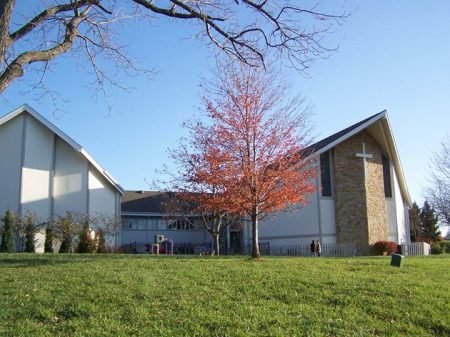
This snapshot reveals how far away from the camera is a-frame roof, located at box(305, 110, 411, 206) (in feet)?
110

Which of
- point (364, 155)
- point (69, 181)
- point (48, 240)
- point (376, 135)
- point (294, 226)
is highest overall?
point (376, 135)

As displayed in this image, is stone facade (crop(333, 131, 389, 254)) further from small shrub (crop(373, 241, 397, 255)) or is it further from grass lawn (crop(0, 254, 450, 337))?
grass lawn (crop(0, 254, 450, 337))

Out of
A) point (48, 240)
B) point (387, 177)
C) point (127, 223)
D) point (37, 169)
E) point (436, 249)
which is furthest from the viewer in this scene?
point (127, 223)

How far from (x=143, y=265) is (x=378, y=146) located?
82.1ft

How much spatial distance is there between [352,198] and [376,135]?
16.2 feet

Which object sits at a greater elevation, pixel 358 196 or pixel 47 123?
pixel 47 123

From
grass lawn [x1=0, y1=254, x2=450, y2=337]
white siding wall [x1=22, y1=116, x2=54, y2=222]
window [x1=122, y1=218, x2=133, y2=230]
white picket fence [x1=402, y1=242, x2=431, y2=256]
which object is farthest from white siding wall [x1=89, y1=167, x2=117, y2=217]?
white picket fence [x1=402, y1=242, x2=431, y2=256]

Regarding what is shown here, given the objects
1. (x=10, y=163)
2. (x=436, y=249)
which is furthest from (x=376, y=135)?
(x=10, y=163)

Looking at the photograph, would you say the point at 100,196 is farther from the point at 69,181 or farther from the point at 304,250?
the point at 304,250

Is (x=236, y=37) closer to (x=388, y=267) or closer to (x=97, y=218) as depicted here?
(x=388, y=267)

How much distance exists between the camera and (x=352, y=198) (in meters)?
33.7

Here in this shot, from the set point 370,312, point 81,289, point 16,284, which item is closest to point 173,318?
point 81,289

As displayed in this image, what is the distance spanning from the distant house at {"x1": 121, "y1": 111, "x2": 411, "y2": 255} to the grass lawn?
19627mm

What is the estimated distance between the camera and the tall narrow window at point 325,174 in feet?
112
